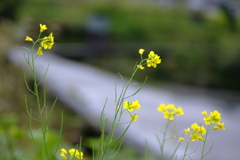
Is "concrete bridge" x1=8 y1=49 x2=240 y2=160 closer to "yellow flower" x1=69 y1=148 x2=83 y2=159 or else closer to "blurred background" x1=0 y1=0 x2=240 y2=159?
"blurred background" x1=0 y1=0 x2=240 y2=159

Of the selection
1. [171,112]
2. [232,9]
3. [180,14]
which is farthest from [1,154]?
[180,14]

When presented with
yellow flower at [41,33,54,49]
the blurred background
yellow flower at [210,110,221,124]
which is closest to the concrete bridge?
the blurred background

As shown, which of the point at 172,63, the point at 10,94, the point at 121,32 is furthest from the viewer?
the point at 121,32

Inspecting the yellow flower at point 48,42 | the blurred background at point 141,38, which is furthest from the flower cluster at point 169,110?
the blurred background at point 141,38

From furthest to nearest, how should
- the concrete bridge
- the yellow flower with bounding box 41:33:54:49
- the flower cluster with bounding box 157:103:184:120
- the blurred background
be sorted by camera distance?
the blurred background, the concrete bridge, the flower cluster with bounding box 157:103:184:120, the yellow flower with bounding box 41:33:54:49

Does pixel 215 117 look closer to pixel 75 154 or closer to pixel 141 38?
pixel 75 154

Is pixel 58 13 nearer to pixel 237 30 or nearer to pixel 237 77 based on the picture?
pixel 237 30

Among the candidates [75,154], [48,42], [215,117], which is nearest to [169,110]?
[215,117]

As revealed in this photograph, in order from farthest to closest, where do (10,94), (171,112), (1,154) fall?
(10,94) < (1,154) < (171,112)
